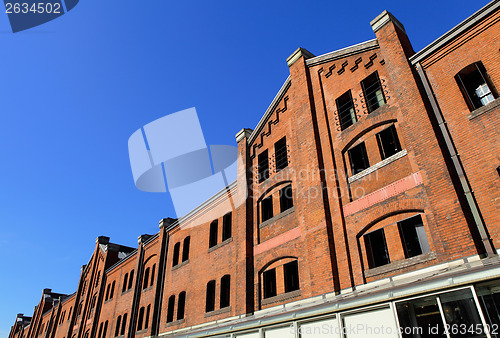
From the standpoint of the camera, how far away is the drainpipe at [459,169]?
8.27 m

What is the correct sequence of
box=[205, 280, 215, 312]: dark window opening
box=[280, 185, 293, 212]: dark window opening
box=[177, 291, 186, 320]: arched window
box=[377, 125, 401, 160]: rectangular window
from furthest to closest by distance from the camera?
box=[177, 291, 186, 320]: arched window < box=[205, 280, 215, 312]: dark window opening < box=[280, 185, 293, 212]: dark window opening < box=[377, 125, 401, 160]: rectangular window

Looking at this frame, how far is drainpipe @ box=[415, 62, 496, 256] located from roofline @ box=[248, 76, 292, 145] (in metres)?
6.74

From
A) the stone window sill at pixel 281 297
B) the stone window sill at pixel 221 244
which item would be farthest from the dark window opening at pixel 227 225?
the stone window sill at pixel 281 297

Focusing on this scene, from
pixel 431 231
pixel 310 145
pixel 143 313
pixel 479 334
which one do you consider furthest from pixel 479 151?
pixel 143 313

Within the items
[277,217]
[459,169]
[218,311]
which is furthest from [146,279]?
[459,169]

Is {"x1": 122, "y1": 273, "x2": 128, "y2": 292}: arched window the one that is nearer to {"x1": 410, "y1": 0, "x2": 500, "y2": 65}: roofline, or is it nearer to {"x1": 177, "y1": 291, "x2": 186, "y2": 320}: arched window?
{"x1": 177, "y1": 291, "x2": 186, "y2": 320}: arched window

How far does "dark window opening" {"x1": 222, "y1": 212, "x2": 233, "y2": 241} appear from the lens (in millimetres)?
17969

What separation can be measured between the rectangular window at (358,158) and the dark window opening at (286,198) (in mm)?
3303

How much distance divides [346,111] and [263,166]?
537 cm

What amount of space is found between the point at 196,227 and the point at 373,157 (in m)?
12.4

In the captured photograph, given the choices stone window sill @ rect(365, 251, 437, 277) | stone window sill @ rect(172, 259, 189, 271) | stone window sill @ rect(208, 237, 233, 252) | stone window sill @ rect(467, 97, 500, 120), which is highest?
stone window sill @ rect(467, 97, 500, 120)

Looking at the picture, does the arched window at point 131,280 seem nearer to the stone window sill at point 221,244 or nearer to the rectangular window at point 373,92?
the stone window sill at point 221,244

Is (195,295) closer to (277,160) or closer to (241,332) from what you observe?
(241,332)

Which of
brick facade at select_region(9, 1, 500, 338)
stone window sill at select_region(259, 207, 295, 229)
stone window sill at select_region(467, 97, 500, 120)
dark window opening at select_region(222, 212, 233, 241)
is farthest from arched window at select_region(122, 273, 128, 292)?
stone window sill at select_region(467, 97, 500, 120)
